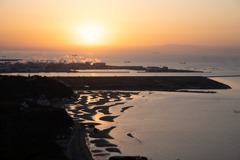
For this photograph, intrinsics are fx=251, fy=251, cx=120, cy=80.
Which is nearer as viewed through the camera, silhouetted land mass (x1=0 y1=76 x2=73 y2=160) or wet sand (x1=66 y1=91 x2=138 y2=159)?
silhouetted land mass (x1=0 y1=76 x2=73 y2=160)

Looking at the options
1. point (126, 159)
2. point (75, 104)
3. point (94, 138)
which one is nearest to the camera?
point (126, 159)

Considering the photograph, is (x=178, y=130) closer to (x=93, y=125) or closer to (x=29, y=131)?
(x=93, y=125)

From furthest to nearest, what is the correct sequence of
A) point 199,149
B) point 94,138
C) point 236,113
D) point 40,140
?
1. point 236,113
2. point 94,138
3. point 199,149
4. point 40,140

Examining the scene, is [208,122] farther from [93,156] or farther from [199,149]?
[93,156]

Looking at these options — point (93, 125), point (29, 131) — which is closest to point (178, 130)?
point (93, 125)

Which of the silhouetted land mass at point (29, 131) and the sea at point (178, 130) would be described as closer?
the silhouetted land mass at point (29, 131)

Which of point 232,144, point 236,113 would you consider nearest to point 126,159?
point 232,144

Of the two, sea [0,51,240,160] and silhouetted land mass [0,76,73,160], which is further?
sea [0,51,240,160]

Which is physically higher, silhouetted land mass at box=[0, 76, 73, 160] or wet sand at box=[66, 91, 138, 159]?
silhouetted land mass at box=[0, 76, 73, 160]

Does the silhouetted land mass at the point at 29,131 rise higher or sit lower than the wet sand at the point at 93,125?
higher

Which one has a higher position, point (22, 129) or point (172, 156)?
point (22, 129)

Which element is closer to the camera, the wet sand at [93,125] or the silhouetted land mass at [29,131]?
the silhouetted land mass at [29,131]
